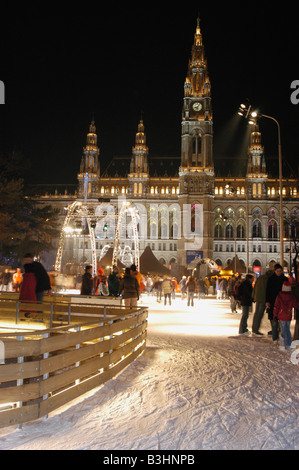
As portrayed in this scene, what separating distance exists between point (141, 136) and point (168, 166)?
26.1 feet

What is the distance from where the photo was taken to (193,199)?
7369 centimetres

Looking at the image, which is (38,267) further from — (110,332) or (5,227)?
(5,227)

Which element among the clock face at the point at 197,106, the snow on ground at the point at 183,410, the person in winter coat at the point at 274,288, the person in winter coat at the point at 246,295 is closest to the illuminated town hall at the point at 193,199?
the clock face at the point at 197,106

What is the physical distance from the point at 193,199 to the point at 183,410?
6923cm

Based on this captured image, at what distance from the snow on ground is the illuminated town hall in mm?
62709

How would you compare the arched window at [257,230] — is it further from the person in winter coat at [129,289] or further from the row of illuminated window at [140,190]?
the person in winter coat at [129,289]

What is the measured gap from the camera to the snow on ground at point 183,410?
4129 mm

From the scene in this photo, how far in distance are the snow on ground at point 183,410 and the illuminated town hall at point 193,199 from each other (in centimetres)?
6271

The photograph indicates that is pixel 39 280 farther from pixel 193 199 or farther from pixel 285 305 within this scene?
pixel 193 199

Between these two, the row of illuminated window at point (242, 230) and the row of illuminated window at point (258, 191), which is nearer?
the row of illuminated window at point (242, 230)

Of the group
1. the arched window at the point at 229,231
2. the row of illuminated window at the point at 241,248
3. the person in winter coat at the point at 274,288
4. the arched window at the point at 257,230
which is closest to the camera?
the person in winter coat at the point at 274,288

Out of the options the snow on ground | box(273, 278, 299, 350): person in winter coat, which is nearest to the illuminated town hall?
box(273, 278, 299, 350): person in winter coat

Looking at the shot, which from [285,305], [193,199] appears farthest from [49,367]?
[193,199]

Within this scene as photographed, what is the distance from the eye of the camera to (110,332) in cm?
703
